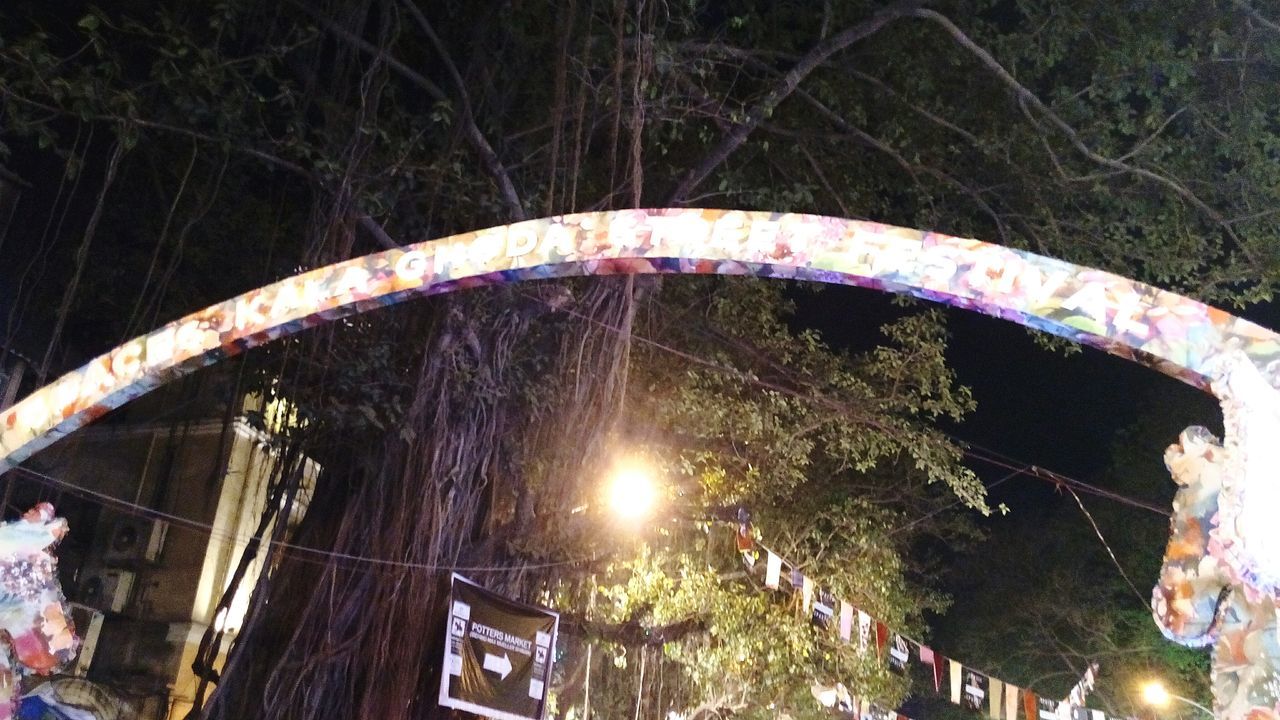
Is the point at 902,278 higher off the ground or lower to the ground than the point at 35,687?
higher

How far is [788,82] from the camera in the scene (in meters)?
6.75

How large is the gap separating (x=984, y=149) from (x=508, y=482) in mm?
4114

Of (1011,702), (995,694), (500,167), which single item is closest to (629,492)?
(500,167)

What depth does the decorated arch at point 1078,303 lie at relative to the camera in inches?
105

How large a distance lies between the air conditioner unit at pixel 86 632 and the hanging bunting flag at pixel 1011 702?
10.5 m

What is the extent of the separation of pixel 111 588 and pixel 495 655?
9187 mm

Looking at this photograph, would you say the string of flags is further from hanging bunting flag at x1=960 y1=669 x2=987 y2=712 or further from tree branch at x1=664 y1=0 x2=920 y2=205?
tree branch at x1=664 y1=0 x2=920 y2=205

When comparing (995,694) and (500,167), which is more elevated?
(500,167)

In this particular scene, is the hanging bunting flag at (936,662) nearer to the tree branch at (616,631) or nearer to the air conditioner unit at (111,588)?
the tree branch at (616,631)

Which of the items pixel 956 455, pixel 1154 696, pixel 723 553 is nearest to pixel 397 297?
pixel 956 455

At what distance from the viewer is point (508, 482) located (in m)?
6.98

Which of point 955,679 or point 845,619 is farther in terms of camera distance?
point 955,679

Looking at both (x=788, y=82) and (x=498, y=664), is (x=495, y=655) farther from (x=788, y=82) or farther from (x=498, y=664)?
(x=788, y=82)

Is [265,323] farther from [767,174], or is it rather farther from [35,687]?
[35,687]
